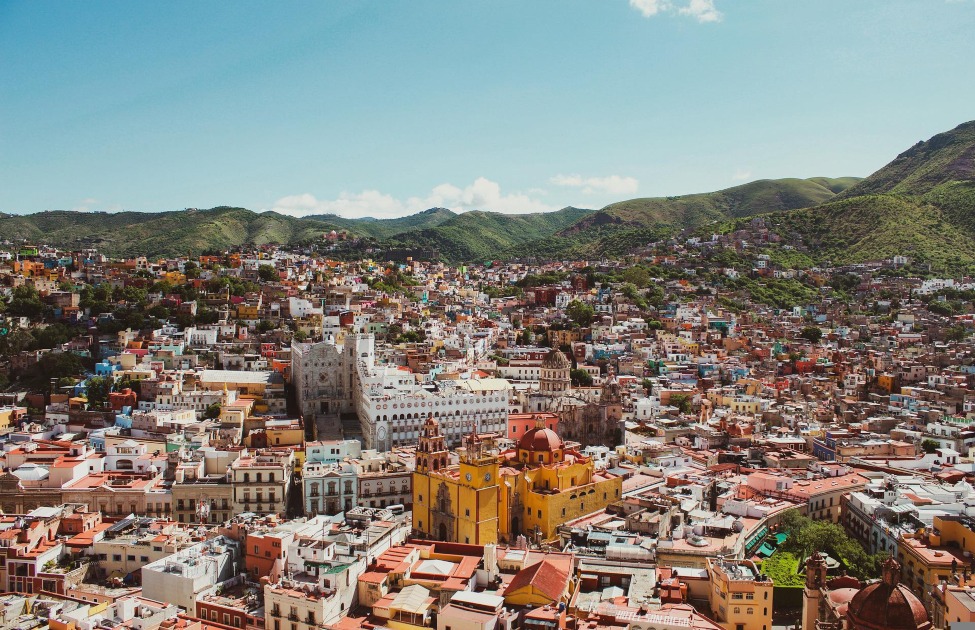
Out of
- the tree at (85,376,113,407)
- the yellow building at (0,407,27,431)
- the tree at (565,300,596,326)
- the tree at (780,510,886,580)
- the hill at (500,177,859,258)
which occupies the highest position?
the hill at (500,177,859,258)

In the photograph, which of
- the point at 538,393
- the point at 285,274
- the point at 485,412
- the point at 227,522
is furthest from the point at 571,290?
the point at 227,522

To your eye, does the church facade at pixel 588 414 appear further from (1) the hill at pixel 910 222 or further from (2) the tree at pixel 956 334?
(1) the hill at pixel 910 222

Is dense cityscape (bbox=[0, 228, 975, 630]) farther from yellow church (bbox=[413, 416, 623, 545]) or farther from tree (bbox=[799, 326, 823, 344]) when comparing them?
tree (bbox=[799, 326, 823, 344])

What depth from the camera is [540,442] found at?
31.2 metres

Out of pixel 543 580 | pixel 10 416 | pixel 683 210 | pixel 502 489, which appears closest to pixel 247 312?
pixel 10 416

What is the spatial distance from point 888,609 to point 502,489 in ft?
47.8

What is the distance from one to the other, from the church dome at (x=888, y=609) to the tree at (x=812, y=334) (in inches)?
2172

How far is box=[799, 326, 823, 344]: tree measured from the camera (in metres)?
69.5

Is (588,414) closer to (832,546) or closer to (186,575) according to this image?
(832,546)

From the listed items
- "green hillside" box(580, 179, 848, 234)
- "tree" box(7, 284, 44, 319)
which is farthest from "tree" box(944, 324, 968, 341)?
"green hillside" box(580, 179, 848, 234)

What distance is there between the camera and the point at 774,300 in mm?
85188

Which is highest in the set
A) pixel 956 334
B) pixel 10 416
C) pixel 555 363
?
pixel 956 334

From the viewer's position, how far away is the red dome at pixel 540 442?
31141mm

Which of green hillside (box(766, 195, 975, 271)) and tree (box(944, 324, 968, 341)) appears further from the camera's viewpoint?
green hillside (box(766, 195, 975, 271))
